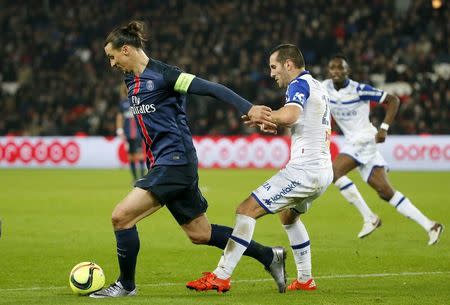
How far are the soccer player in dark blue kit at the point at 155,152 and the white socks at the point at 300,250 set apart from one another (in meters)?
0.50

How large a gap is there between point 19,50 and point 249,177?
13620 millimetres

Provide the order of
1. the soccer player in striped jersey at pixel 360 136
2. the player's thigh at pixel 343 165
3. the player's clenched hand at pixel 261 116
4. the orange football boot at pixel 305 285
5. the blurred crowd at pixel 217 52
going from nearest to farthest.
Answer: the player's clenched hand at pixel 261 116, the orange football boot at pixel 305 285, the soccer player in striped jersey at pixel 360 136, the player's thigh at pixel 343 165, the blurred crowd at pixel 217 52

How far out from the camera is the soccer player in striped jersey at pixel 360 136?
37.9 ft

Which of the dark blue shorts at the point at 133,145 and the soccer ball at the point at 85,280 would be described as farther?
the dark blue shorts at the point at 133,145

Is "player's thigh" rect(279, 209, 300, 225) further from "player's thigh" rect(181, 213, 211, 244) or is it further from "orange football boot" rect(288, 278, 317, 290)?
"player's thigh" rect(181, 213, 211, 244)

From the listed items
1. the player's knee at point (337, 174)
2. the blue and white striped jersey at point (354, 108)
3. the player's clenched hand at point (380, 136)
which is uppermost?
the blue and white striped jersey at point (354, 108)

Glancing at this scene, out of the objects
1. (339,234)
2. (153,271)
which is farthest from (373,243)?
(153,271)

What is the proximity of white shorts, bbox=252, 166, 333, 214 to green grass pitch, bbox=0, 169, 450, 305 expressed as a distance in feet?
2.46

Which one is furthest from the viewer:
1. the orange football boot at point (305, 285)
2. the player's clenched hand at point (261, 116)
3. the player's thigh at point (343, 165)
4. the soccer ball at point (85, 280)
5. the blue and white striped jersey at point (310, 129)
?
the player's thigh at point (343, 165)

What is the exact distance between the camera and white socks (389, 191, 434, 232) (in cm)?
1092

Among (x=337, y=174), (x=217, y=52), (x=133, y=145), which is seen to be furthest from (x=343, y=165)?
(x=217, y=52)

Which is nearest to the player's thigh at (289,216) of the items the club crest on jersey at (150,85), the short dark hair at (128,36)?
the club crest on jersey at (150,85)

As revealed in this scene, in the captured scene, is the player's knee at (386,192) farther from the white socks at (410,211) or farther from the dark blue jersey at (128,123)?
the dark blue jersey at (128,123)

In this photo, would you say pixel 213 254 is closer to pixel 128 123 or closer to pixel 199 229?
pixel 199 229
